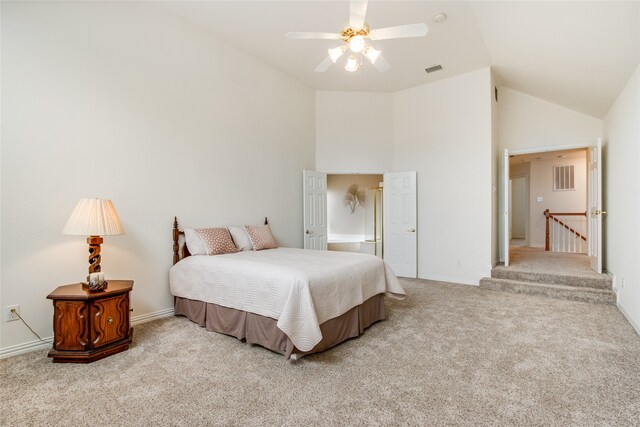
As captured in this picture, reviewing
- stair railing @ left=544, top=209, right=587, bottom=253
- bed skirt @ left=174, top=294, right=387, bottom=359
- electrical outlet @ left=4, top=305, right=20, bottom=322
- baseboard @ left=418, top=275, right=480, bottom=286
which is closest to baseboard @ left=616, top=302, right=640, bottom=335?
baseboard @ left=418, top=275, right=480, bottom=286

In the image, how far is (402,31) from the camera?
2.74 m

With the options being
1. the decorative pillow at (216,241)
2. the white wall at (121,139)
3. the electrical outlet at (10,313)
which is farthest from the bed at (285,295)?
the electrical outlet at (10,313)

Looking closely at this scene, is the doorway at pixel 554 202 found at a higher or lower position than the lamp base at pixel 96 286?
higher

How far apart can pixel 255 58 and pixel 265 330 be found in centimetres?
406

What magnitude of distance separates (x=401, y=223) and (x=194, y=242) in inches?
150

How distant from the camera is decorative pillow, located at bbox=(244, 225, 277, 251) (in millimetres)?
4336

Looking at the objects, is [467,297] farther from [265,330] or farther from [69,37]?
[69,37]

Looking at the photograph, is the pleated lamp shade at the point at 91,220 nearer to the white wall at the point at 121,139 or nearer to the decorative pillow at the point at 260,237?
the white wall at the point at 121,139

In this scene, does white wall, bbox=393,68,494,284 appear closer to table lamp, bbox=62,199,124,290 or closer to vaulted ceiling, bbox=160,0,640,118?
vaulted ceiling, bbox=160,0,640,118

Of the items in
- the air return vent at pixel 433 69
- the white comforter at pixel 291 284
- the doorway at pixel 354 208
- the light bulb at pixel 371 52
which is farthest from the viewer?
the doorway at pixel 354 208

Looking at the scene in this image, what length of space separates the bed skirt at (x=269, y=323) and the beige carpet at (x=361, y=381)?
0.27 ft

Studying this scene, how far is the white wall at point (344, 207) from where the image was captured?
9.87 m

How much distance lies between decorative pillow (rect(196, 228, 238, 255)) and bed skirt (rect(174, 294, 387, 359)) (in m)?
0.63

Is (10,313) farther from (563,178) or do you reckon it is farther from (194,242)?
(563,178)
